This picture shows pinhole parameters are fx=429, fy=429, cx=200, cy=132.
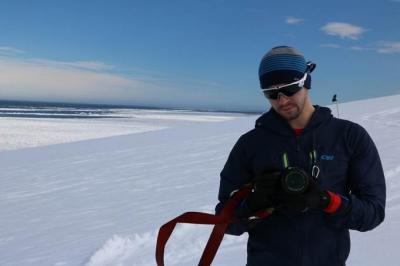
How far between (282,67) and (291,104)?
0.13 metres

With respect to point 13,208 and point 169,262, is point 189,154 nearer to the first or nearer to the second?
point 13,208

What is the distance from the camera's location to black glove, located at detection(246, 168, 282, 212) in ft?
4.28

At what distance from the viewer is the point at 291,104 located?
56.7 inches

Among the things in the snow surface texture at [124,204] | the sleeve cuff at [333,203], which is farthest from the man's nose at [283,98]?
Result: the snow surface texture at [124,204]

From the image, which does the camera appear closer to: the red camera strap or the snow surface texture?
the red camera strap

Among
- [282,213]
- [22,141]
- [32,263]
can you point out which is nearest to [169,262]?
[32,263]

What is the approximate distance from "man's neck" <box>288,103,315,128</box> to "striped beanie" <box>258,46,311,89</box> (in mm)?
80

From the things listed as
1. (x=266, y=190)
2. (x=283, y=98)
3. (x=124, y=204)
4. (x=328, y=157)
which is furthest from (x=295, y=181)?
(x=124, y=204)

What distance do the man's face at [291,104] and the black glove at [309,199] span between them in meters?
0.27

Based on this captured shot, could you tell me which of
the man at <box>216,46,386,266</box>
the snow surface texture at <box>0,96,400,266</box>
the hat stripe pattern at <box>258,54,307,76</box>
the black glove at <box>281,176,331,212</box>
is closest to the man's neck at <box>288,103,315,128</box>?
the man at <box>216,46,386,266</box>

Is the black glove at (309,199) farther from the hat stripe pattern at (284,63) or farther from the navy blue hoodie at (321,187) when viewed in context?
the hat stripe pattern at (284,63)

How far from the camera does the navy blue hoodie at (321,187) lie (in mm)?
1383

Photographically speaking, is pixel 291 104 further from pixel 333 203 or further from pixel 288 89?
pixel 333 203

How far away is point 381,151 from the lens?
6957mm
